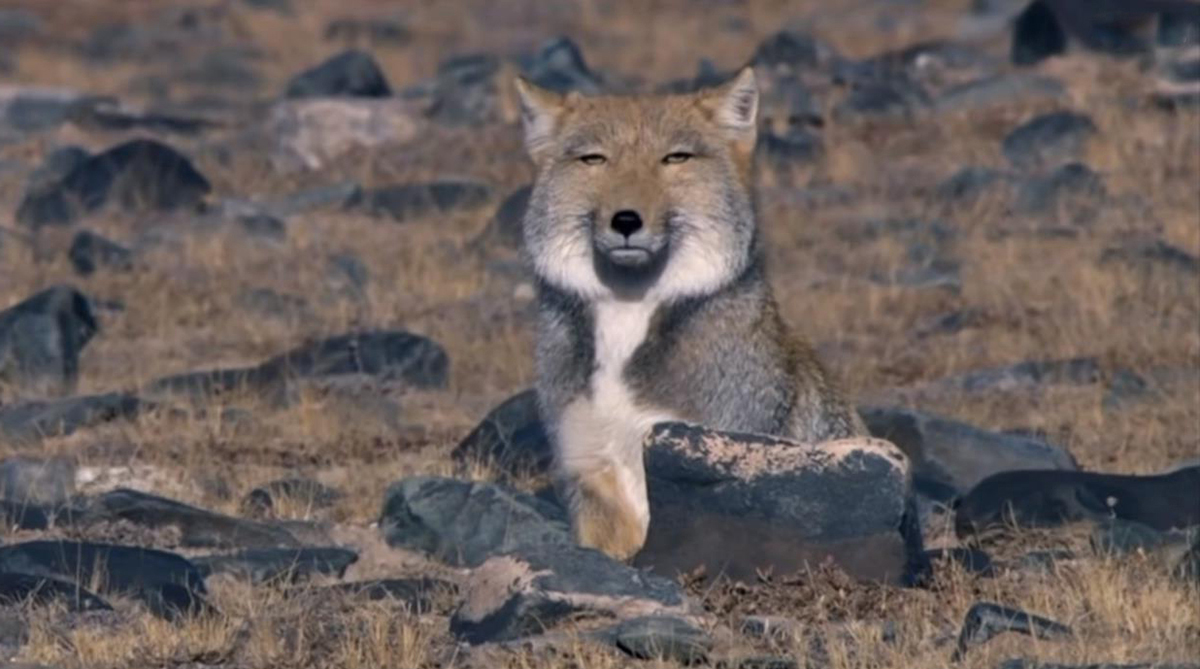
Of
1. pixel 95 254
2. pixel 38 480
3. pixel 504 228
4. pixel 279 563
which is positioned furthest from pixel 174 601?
pixel 504 228

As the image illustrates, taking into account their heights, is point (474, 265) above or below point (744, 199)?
below

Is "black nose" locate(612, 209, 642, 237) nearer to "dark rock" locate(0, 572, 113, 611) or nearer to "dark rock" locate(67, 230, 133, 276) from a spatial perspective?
"dark rock" locate(0, 572, 113, 611)

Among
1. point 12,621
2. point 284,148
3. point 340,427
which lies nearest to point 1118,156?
point 284,148

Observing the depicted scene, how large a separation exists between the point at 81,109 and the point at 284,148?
316 cm

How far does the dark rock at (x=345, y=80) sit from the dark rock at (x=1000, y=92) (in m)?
5.44

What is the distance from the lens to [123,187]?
19.9 m

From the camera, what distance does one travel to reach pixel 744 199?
388 inches

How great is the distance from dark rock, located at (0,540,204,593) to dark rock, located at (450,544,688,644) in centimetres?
128

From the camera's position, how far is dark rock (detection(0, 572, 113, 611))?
9305 mm

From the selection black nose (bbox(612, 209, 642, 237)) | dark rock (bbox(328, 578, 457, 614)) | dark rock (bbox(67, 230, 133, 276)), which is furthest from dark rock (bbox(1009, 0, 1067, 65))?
dark rock (bbox(328, 578, 457, 614))

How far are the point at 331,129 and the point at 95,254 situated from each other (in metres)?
4.81

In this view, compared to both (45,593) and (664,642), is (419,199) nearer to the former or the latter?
(45,593)

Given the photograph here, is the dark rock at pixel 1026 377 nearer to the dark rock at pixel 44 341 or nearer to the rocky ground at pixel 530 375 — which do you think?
the rocky ground at pixel 530 375

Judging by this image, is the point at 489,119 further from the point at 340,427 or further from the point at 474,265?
the point at 340,427
